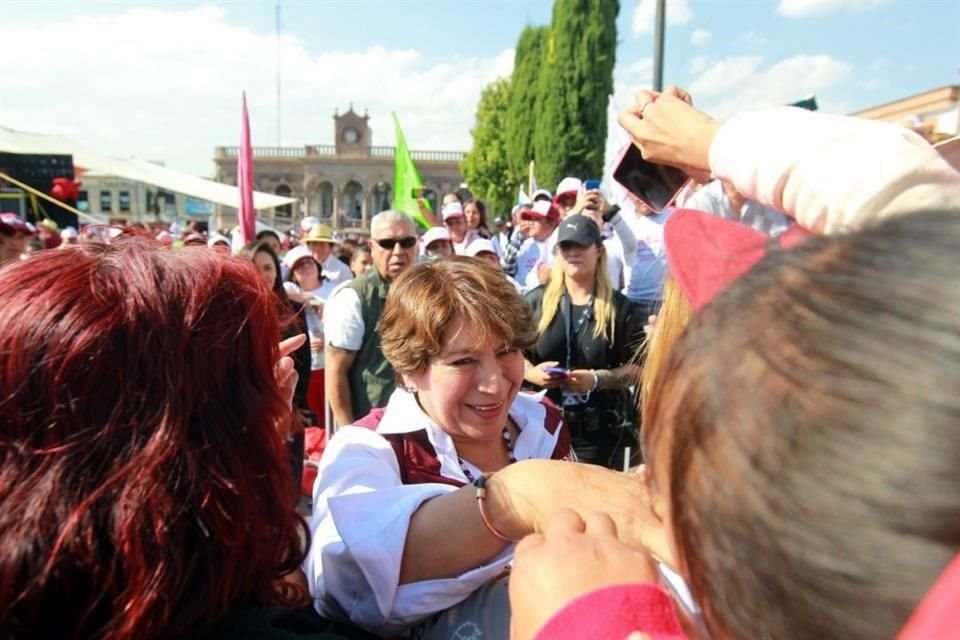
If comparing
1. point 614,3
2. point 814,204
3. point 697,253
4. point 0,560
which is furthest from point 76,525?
point 614,3

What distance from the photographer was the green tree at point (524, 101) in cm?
3718

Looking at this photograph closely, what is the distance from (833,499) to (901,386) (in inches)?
3.5

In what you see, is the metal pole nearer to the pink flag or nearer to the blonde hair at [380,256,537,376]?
the pink flag

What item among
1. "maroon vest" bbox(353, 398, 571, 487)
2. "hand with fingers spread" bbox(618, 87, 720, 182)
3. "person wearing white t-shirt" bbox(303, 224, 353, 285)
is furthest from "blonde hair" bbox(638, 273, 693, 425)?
"person wearing white t-shirt" bbox(303, 224, 353, 285)

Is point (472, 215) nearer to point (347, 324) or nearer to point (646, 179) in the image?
point (347, 324)

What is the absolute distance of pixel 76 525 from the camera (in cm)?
85

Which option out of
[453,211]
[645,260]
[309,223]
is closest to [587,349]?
[645,260]

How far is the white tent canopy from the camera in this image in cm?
1622

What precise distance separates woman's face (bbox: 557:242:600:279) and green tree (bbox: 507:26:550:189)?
109 ft

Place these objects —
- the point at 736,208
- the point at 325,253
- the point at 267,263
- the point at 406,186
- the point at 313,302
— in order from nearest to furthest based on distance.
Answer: the point at 736,208
the point at 267,263
the point at 313,302
the point at 325,253
the point at 406,186

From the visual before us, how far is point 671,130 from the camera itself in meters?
1.14

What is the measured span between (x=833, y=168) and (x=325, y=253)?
312 inches

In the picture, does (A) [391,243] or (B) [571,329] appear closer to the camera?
(B) [571,329]

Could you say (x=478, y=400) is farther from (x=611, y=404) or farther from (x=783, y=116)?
(x=611, y=404)
